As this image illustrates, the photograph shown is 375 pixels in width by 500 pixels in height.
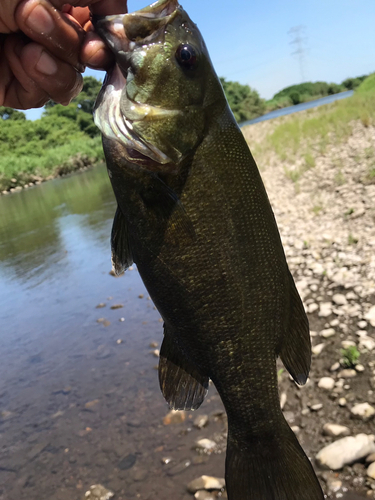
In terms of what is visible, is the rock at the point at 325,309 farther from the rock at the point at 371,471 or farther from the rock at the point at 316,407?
the rock at the point at 371,471

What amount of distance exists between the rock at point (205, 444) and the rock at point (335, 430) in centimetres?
102

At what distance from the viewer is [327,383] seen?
13.6 feet

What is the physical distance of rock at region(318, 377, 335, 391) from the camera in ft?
13.5

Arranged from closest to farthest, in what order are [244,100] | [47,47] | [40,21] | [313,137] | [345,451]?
[40,21] < [47,47] < [345,451] < [313,137] < [244,100]

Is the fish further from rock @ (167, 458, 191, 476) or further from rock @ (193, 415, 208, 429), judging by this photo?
rock @ (193, 415, 208, 429)

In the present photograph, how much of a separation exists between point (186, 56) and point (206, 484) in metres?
3.26

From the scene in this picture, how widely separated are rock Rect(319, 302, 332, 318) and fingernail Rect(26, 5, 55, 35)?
14.1ft

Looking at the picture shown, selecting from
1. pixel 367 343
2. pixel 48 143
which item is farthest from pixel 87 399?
pixel 48 143

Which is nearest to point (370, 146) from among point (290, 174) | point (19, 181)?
point (290, 174)

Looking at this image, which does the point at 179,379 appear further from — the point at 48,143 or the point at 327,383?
the point at 48,143

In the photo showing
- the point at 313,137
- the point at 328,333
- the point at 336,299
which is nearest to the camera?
the point at 328,333

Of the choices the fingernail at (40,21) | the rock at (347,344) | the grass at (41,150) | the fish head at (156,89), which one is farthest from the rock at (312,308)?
the grass at (41,150)

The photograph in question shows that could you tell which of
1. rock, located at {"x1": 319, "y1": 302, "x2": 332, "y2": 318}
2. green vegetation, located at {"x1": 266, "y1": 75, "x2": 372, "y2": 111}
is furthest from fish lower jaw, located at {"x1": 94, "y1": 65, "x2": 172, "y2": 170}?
green vegetation, located at {"x1": 266, "y1": 75, "x2": 372, "y2": 111}

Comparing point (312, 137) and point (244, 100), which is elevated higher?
point (244, 100)
